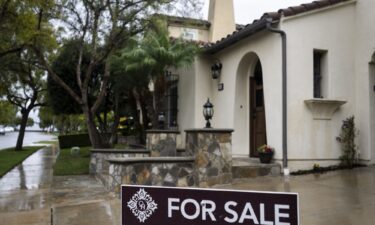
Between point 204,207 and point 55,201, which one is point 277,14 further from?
point 204,207

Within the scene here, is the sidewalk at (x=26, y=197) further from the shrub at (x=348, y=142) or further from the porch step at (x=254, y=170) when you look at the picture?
the shrub at (x=348, y=142)

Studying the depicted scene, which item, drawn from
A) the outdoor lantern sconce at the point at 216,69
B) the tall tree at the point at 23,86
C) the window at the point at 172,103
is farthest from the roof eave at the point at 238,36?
the tall tree at the point at 23,86

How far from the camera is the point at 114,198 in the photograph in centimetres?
749

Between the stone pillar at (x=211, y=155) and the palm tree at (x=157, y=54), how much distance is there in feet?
11.7

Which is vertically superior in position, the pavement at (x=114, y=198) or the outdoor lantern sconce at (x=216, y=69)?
the outdoor lantern sconce at (x=216, y=69)

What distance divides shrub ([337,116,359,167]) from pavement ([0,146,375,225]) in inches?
13.8

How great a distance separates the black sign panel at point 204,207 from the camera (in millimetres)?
2258

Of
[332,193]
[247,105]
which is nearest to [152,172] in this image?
[332,193]

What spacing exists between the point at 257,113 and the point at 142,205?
857 centimetres

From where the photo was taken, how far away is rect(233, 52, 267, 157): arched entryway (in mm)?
10930

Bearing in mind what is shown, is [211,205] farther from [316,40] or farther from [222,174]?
[316,40]

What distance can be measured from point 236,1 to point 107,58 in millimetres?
8479

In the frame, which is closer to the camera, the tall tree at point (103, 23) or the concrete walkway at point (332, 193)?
the concrete walkway at point (332, 193)

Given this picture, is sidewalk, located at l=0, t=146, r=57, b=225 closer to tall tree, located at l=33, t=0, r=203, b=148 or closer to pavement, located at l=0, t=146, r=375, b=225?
pavement, located at l=0, t=146, r=375, b=225
